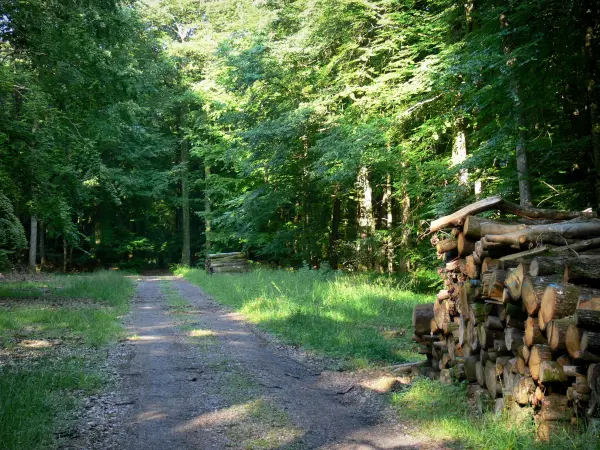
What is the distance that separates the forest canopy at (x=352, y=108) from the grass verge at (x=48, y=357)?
2.38 meters

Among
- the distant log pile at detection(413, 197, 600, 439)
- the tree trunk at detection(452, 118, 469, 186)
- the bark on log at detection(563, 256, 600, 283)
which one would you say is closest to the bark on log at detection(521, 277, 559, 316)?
the distant log pile at detection(413, 197, 600, 439)

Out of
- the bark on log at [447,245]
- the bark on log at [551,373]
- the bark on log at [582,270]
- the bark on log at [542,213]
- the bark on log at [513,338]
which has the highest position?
the bark on log at [542,213]

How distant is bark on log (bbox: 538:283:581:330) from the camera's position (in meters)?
4.40

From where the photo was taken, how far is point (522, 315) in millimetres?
5074

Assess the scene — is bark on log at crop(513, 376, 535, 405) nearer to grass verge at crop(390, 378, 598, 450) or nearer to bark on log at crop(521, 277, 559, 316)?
grass verge at crop(390, 378, 598, 450)

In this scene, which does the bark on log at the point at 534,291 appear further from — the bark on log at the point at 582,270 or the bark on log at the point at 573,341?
the bark on log at the point at 573,341

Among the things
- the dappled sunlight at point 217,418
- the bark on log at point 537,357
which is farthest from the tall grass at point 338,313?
the bark on log at point 537,357

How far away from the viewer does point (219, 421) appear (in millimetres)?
5473

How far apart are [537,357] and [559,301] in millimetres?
536

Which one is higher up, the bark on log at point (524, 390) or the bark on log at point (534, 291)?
the bark on log at point (534, 291)

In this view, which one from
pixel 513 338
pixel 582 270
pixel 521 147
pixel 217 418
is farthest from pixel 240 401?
pixel 521 147

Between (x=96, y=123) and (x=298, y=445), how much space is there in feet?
52.5

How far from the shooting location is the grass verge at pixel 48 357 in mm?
4898

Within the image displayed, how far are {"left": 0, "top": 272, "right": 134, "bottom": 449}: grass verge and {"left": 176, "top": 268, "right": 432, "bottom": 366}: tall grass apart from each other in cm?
333
